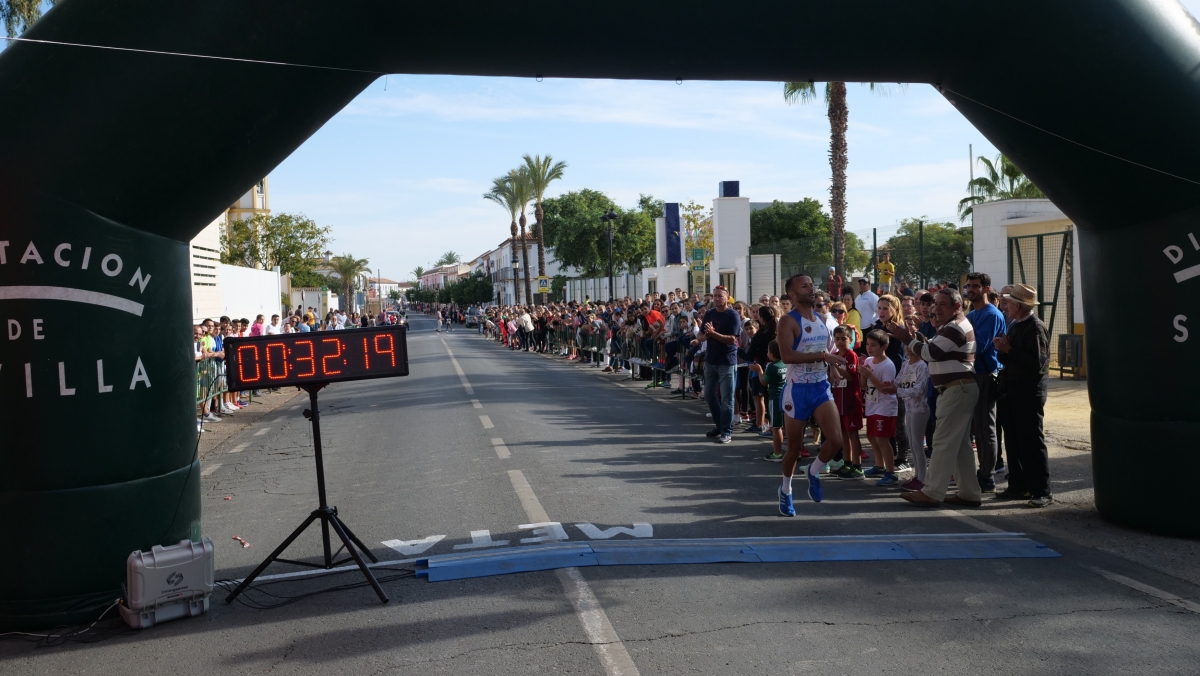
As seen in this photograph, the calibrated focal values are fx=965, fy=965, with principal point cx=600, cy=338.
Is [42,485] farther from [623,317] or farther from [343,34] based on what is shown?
[623,317]

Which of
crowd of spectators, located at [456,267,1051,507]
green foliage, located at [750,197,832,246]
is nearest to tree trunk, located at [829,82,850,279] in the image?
crowd of spectators, located at [456,267,1051,507]

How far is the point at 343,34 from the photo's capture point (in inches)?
244

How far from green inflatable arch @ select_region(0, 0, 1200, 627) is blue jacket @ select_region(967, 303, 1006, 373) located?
0.94 meters

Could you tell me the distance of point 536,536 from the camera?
745 cm

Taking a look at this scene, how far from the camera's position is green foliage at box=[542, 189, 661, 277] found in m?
69.0

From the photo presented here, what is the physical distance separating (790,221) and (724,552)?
61167mm

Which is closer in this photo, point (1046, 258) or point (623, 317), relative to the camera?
point (1046, 258)

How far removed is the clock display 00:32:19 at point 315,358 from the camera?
620 cm

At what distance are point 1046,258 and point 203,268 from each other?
2251 centimetres

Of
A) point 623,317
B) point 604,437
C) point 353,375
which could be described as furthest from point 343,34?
point 623,317

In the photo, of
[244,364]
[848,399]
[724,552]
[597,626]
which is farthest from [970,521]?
[244,364]

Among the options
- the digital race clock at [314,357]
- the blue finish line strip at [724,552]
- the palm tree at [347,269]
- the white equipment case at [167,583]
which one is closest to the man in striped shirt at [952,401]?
the blue finish line strip at [724,552]

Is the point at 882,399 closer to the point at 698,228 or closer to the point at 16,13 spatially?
the point at 16,13

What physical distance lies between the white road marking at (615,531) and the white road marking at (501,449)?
375 cm
